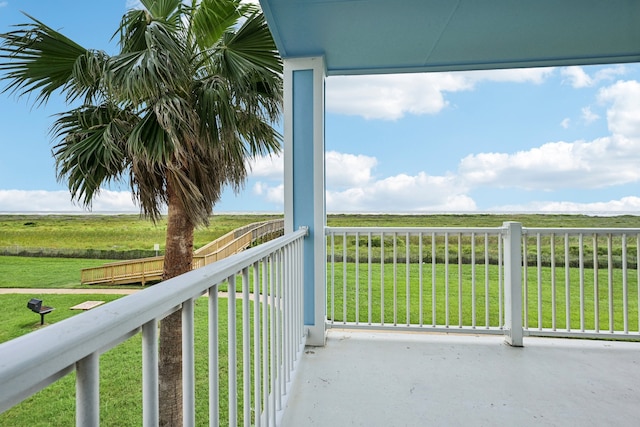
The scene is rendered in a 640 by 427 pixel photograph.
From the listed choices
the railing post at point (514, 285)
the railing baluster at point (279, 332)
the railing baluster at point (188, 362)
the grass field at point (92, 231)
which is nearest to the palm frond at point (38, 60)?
the grass field at point (92, 231)

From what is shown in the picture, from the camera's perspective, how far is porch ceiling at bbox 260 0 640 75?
1.93 meters

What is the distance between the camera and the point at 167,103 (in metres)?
2.46

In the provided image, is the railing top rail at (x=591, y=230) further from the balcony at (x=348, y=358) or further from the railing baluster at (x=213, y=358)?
the railing baluster at (x=213, y=358)

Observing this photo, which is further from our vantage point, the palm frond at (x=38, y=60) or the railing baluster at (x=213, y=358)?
the palm frond at (x=38, y=60)

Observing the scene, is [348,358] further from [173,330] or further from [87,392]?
[87,392]

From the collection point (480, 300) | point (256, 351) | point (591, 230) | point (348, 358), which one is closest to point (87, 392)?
Result: point (256, 351)

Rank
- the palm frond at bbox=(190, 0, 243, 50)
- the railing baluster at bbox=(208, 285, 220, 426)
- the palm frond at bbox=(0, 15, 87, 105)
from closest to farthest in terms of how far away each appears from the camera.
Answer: the railing baluster at bbox=(208, 285, 220, 426)
the palm frond at bbox=(0, 15, 87, 105)
the palm frond at bbox=(190, 0, 243, 50)

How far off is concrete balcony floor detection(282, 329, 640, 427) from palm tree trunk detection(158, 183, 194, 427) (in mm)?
1199

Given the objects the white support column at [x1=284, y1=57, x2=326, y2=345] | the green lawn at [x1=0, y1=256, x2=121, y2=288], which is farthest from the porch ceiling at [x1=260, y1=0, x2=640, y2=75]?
the green lawn at [x1=0, y1=256, x2=121, y2=288]

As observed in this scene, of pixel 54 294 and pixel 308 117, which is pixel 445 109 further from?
pixel 54 294

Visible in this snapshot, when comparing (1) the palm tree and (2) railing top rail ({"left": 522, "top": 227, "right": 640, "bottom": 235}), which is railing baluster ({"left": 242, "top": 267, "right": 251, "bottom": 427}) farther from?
(2) railing top rail ({"left": 522, "top": 227, "right": 640, "bottom": 235})

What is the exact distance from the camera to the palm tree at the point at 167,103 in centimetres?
245

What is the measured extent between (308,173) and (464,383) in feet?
5.85

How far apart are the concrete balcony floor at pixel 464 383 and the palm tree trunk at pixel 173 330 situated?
1199mm
